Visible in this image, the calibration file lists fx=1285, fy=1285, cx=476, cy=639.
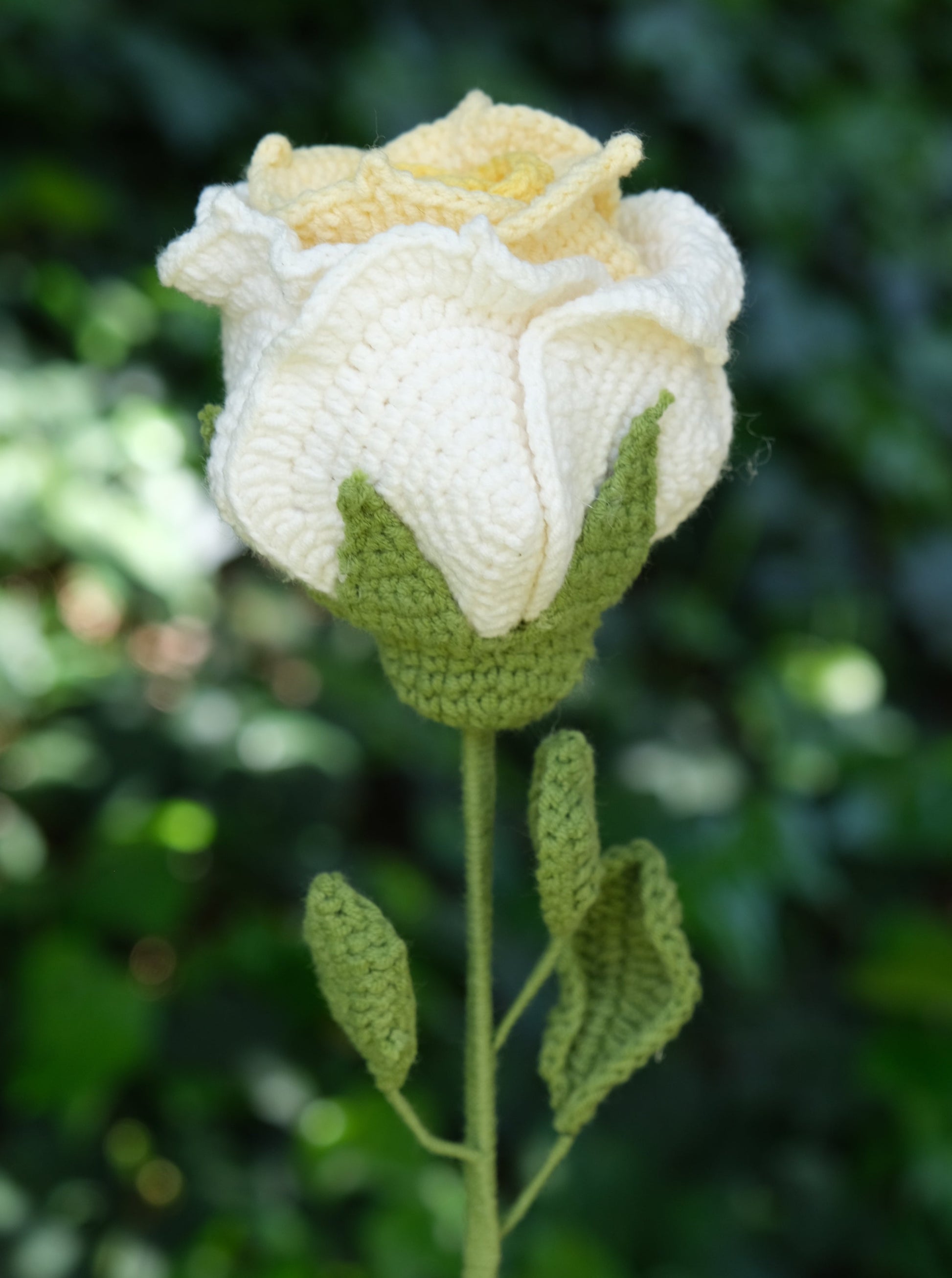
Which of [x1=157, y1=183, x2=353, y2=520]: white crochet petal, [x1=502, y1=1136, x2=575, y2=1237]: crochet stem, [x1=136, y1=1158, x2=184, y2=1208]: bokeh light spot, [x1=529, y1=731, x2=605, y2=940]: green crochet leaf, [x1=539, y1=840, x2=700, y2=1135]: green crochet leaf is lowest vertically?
[x1=136, y1=1158, x2=184, y2=1208]: bokeh light spot

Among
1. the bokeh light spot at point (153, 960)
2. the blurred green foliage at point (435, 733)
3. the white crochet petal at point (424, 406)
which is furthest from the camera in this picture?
the bokeh light spot at point (153, 960)

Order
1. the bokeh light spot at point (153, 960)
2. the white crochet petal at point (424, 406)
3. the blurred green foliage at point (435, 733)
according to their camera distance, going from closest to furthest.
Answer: the white crochet petal at point (424, 406)
the blurred green foliage at point (435, 733)
the bokeh light spot at point (153, 960)

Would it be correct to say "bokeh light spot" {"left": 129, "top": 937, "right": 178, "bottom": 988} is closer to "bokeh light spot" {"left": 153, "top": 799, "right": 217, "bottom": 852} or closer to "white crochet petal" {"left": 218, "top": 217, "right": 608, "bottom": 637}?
"bokeh light spot" {"left": 153, "top": 799, "right": 217, "bottom": 852}

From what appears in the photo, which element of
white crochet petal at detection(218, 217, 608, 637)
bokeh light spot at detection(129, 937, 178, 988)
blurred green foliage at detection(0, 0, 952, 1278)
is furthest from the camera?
bokeh light spot at detection(129, 937, 178, 988)

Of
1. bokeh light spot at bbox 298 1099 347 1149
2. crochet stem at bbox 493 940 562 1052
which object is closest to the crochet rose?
crochet stem at bbox 493 940 562 1052

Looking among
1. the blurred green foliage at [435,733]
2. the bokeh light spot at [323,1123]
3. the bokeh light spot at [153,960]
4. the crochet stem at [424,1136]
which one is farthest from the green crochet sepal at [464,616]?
the bokeh light spot at [153,960]

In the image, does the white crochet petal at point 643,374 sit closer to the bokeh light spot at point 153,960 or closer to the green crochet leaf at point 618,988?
the green crochet leaf at point 618,988

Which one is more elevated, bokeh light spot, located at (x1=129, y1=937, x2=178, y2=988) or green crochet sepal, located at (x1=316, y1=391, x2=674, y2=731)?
green crochet sepal, located at (x1=316, y1=391, x2=674, y2=731)
